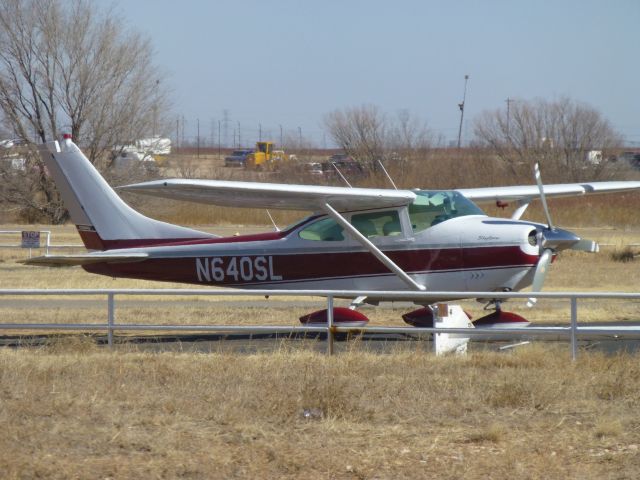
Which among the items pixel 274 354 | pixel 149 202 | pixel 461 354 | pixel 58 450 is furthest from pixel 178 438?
pixel 149 202

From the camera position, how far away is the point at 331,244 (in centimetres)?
1444

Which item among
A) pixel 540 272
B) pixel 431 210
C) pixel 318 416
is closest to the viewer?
pixel 318 416

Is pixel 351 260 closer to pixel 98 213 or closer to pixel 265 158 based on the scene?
pixel 98 213

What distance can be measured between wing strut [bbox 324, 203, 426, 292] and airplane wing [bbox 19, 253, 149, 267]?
311 cm

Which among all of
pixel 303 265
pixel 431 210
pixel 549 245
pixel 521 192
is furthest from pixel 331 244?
pixel 521 192

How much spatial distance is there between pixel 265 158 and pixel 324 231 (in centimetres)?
5585

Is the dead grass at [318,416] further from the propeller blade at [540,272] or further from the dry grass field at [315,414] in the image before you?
the propeller blade at [540,272]

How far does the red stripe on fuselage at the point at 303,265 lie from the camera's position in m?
13.8

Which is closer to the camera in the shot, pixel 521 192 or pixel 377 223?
pixel 377 223

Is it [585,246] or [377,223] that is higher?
[377,223]

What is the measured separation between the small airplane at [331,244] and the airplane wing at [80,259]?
16 mm

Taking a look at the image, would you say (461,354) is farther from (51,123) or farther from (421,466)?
(51,123)

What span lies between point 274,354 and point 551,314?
25.0 ft

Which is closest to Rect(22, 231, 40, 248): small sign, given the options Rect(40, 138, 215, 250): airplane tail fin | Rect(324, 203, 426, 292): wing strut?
Rect(40, 138, 215, 250): airplane tail fin
